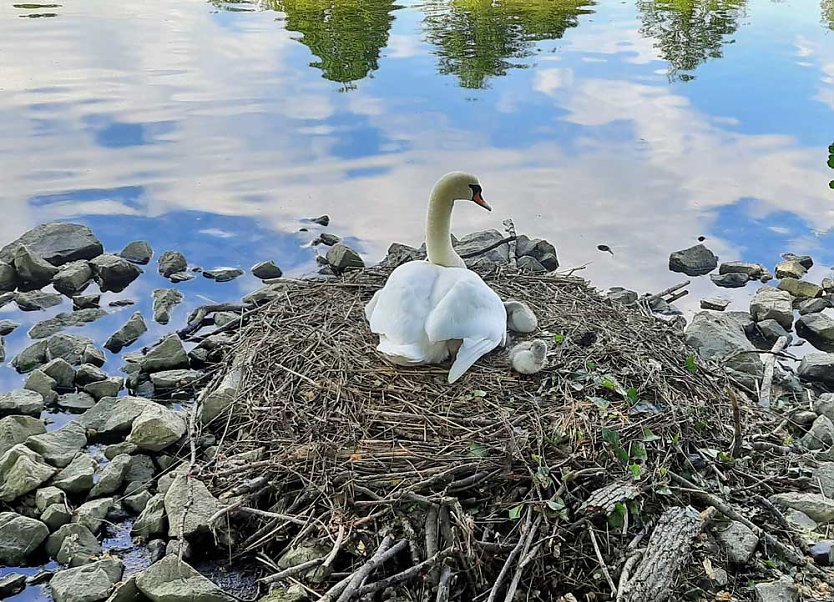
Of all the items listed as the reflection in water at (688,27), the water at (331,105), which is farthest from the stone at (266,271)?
the reflection in water at (688,27)

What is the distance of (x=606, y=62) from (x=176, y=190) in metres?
10.1

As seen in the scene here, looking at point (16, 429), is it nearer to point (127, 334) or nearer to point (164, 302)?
point (127, 334)

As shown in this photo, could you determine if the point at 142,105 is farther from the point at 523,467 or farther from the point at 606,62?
the point at 523,467

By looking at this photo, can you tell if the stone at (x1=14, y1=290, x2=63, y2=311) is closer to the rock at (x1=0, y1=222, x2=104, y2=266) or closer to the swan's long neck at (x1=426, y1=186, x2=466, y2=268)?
the rock at (x1=0, y1=222, x2=104, y2=266)

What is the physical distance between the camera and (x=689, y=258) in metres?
10.1

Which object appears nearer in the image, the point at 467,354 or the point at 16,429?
the point at 467,354

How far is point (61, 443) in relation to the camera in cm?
568

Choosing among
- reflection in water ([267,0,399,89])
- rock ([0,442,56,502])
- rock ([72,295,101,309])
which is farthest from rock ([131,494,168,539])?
reflection in water ([267,0,399,89])

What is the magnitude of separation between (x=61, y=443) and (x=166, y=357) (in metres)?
1.30

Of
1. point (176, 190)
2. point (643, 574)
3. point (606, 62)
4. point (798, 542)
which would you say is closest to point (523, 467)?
point (643, 574)

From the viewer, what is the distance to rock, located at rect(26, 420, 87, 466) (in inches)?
217

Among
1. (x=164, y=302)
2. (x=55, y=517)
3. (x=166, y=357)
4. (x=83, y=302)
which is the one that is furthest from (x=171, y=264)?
(x=55, y=517)

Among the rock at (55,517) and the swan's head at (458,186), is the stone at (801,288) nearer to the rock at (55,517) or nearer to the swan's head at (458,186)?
the swan's head at (458,186)

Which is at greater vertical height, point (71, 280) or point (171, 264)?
point (71, 280)
